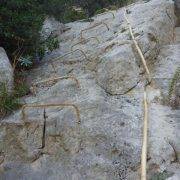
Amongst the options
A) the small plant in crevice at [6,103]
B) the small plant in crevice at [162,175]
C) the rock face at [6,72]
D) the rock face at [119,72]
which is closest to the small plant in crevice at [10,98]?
the small plant in crevice at [6,103]

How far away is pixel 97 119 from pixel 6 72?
236 centimetres

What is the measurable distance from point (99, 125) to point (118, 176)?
1003 millimetres

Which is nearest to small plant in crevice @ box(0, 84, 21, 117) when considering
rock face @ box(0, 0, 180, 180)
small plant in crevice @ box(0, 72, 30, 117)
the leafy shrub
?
small plant in crevice @ box(0, 72, 30, 117)

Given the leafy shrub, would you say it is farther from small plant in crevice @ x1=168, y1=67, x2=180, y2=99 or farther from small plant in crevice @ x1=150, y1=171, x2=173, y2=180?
small plant in crevice @ x1=150, y1=171, x2=173, y2=180

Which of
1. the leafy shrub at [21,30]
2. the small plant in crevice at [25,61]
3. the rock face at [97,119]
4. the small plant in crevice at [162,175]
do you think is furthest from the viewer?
the small plant in crevice at [25,61]

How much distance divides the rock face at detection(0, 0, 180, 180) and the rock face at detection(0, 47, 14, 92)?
456 millimetres

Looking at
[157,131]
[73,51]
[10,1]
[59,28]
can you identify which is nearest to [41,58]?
[73,51]

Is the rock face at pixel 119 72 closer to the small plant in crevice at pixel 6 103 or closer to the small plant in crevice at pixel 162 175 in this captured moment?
the small plant in crevice at pixel 6 103

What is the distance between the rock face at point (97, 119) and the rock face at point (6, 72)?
0.46m

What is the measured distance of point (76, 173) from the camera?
6.27 meters

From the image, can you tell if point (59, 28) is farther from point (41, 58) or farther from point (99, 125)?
point (99, 125)

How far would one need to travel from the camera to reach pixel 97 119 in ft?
22.4

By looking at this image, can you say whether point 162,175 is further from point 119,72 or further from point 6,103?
point 6,103

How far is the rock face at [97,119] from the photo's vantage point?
6.25 m
